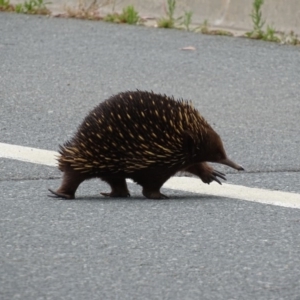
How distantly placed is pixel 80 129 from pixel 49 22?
18.0 ft

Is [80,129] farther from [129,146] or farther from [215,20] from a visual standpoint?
[215,20]

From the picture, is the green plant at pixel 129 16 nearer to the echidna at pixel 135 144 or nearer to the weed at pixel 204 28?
the weed at pixel 204 28

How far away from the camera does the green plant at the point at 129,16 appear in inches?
452

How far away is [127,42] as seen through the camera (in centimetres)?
1067

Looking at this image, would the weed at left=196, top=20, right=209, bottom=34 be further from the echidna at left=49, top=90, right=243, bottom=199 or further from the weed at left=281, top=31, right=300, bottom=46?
the echidna at left=49, top=90, right=243, bottom=199

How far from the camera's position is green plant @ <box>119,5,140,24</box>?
11484 millimetres

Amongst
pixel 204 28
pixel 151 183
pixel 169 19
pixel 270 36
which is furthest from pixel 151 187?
pixel 169 19

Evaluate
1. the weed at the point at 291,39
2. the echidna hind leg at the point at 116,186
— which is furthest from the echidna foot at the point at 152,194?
the weed at the point at 291,39

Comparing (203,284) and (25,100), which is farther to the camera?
(25,100)

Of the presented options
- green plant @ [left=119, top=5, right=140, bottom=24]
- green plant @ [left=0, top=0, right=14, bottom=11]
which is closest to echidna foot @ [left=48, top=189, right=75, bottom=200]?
green plant @ [left=119, top=5, right=140, bottom=24]

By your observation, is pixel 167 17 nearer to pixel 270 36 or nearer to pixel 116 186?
pixel 270 36

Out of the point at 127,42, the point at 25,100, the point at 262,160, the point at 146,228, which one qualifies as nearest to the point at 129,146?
the point at 146,228

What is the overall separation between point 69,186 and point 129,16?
→ 551 cm

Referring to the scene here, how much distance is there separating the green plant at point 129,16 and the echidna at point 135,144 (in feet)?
17.2
